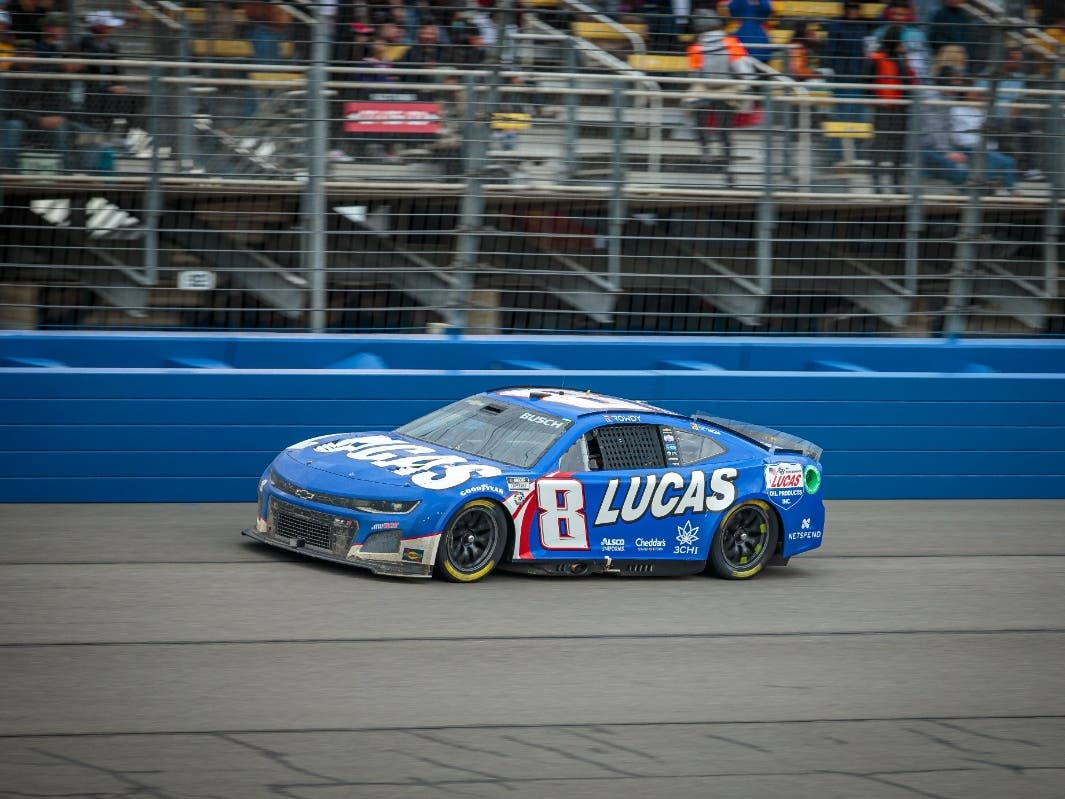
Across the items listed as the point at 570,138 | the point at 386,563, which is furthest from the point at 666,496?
the point at 570,138

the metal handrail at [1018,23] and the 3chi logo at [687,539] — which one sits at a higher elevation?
the metal handrail at [1018,23]

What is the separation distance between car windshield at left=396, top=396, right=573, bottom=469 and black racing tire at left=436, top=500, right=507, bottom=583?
1.42ft

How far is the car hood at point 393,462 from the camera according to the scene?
8.86 m

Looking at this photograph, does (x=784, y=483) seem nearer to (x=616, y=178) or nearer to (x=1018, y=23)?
(x=616, y=178)

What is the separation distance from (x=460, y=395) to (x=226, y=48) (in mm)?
3241

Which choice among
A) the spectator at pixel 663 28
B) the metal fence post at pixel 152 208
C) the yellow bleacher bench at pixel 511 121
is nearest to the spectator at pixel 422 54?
the yellow bleacher bench at pixel 511 121

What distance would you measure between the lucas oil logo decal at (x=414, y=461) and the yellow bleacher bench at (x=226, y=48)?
11.9 ft

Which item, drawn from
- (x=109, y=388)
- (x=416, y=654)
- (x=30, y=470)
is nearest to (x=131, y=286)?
(x=109, y=388)

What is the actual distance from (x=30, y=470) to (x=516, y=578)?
3731mm

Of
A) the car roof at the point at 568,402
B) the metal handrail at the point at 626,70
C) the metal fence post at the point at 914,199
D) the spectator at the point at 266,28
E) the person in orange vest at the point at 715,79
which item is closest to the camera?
the car roof at the point at 568,402

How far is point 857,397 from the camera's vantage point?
499 inches

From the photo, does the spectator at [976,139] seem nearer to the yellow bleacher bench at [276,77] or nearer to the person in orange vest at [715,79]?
the person in orange vest at [715,79]

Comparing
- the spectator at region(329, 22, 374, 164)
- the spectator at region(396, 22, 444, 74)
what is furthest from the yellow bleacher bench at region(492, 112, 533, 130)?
the spectator at region(329, 22, 374, 164)

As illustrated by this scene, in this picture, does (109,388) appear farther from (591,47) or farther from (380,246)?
(591,47)
